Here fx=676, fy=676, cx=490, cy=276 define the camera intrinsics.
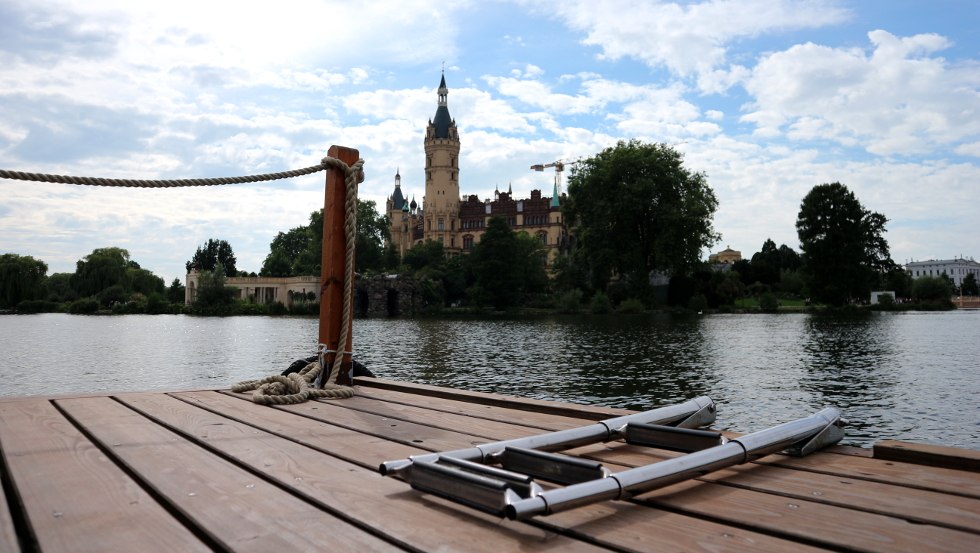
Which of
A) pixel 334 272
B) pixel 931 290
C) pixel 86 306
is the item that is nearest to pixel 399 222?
pixel 86 306

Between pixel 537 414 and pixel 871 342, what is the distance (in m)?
20.8

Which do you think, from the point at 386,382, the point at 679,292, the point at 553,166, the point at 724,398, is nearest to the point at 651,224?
the point at 679,292

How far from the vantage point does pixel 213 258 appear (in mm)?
100000

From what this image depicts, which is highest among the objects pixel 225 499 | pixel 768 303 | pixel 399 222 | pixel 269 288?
pixel 399 222

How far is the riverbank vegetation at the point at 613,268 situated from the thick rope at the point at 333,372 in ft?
133

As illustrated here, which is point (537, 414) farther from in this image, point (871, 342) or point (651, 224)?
point (651, 224)

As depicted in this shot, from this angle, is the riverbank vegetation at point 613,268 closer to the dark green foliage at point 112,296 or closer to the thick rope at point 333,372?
the dark green foliage at point 112,296

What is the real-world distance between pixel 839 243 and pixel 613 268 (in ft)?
54.7

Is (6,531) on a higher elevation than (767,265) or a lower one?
lower

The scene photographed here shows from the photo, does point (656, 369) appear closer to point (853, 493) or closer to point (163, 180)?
point (163, 180)

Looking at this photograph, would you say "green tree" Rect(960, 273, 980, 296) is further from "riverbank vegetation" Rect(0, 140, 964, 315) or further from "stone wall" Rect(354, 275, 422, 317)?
"stone wall" Rect(354, 275, 422, 317)

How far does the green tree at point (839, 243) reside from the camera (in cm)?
4834

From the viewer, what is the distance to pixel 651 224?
151 ft

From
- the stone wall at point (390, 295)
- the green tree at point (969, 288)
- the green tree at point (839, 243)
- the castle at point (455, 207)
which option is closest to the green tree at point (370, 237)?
the stone wall at point (390, 295)
